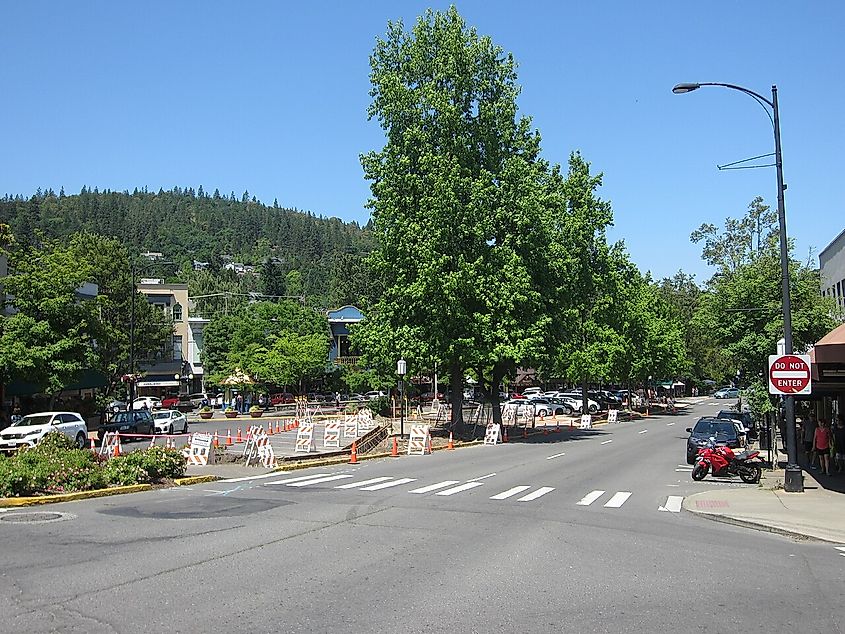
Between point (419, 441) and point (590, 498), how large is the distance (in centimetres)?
1421

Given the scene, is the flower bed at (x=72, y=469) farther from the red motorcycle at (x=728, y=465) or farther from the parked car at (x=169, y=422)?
the parked car at (x=169, y=422)

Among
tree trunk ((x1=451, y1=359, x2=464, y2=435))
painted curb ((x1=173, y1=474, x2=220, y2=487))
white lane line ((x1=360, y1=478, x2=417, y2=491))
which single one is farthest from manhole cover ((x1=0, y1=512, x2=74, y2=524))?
tree trunk ((x1=451, y1=359, x2=464, y2=435))

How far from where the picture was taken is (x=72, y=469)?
1752 cm

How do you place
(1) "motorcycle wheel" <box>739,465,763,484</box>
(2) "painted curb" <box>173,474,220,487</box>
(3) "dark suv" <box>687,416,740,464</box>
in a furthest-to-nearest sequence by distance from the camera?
(3) "dark suv" <box>687,416,740,464</box> < (1) "motorcycle wheel" <box>739,465,763,484</box> < (2) "painted curb" <box>173,474,220,487</box>

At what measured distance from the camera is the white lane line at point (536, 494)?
59.7ft

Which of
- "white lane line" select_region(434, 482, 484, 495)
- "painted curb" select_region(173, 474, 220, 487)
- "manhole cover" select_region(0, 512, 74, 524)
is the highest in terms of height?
"manhole cover" select_region(0, 512, 74, 524)

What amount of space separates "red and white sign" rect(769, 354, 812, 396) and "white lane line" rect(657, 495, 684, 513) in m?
3.24

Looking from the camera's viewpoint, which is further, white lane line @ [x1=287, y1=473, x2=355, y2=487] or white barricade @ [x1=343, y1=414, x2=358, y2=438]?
white barricade @ [x1=343, y1=414, x2=358, y2=438]

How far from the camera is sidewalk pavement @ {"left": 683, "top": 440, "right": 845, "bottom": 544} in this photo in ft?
46.7

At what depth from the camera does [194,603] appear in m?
8.33

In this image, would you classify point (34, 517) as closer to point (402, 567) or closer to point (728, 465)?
point (402, 567)

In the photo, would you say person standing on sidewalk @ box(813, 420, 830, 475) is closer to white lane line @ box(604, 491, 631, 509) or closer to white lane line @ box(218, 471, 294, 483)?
white lane line @ box(604, 491, 631, 509)

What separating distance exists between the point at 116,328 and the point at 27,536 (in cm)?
A: 5947

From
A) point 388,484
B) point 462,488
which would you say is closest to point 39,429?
point 388,484
